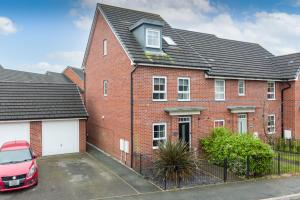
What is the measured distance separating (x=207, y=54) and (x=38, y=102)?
523 inches

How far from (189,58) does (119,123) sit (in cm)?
624

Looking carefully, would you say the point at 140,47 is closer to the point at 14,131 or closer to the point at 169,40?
the point at 169,40

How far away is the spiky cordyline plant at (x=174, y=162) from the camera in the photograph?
11.3 meters

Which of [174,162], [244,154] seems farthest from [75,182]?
[244,154]

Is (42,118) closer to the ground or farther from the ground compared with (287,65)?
closer to the ground

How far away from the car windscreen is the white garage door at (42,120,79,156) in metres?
5.22

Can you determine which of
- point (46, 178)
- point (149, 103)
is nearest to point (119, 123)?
point (149, 103)

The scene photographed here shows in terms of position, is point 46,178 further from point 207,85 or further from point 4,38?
point 4,38

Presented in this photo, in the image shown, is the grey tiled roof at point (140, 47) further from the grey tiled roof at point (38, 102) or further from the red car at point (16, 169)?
the red car at point (16, 169)

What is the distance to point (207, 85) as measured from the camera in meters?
16.5

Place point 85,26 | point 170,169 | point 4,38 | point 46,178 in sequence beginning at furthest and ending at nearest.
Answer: point 4,38
point 85,26
point 46,178
point 170,169

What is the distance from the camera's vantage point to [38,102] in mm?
17484

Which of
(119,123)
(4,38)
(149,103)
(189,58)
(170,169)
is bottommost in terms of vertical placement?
(170,169)

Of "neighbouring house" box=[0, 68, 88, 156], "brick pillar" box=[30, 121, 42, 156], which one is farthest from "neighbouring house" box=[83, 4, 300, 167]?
"brick pillar" box=[30, 121, 42, 156]
